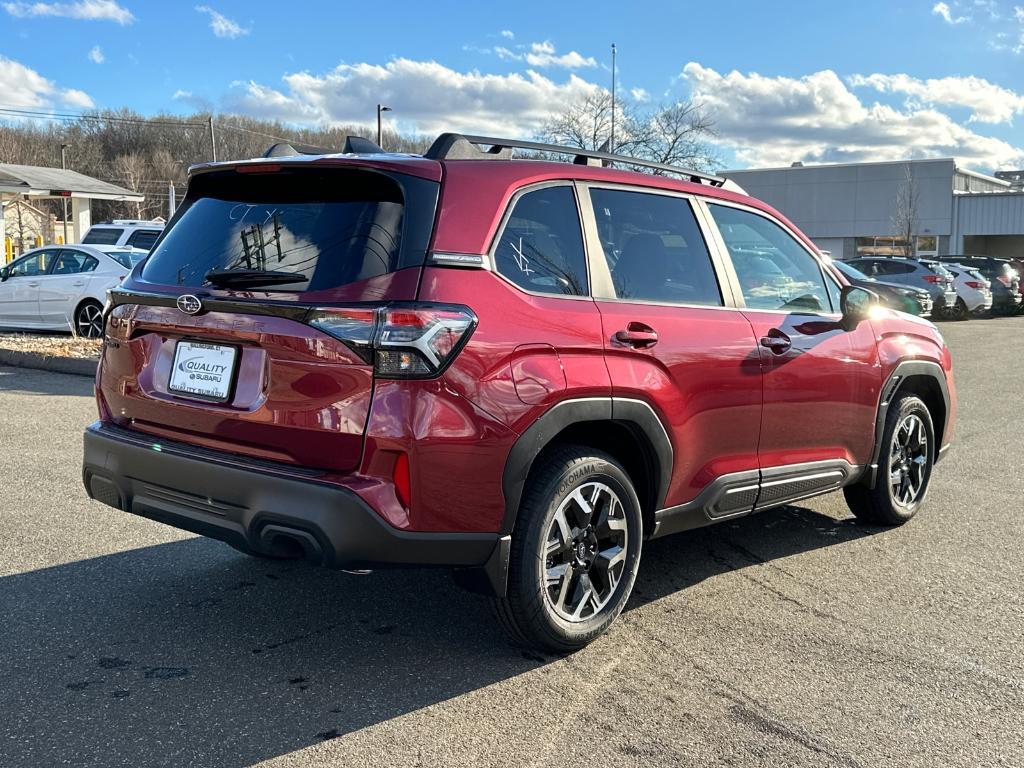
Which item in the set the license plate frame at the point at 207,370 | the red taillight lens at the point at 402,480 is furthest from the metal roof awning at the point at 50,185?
the red taillight lens at the point at 402,480

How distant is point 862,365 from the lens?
16.6 ft

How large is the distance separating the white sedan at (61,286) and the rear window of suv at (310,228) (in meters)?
11.4

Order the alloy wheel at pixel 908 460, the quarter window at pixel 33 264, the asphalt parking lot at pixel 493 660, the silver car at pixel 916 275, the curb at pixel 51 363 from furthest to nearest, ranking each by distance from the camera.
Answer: the silver car at pixel 916 275 < the quarter window at pixel 33 264 < the curb at pixel 51 363 < the alloy wheel at pixel 908 460 < the asphalt parking lot at pixel 493 660

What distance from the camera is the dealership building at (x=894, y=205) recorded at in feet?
207

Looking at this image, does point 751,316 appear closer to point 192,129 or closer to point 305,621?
point 305,621

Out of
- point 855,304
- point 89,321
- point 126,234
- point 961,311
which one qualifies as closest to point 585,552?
point 855,304

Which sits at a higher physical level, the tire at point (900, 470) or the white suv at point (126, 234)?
the white suv at point (126, 234)

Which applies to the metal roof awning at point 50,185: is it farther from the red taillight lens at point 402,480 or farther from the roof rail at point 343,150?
the red taillight lens at point 402,480

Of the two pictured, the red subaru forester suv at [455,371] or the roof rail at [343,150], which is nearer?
the red subaru forester suv at [455,371]

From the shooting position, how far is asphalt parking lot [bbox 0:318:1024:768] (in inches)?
120

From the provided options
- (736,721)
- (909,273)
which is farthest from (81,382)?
(909,273)

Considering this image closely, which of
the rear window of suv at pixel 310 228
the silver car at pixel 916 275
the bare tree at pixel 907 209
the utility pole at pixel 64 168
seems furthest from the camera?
the bare tree at pixel 907 209

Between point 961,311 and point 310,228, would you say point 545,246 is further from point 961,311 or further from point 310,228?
point 961,311

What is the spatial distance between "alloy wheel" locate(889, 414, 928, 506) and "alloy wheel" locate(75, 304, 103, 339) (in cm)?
1210
